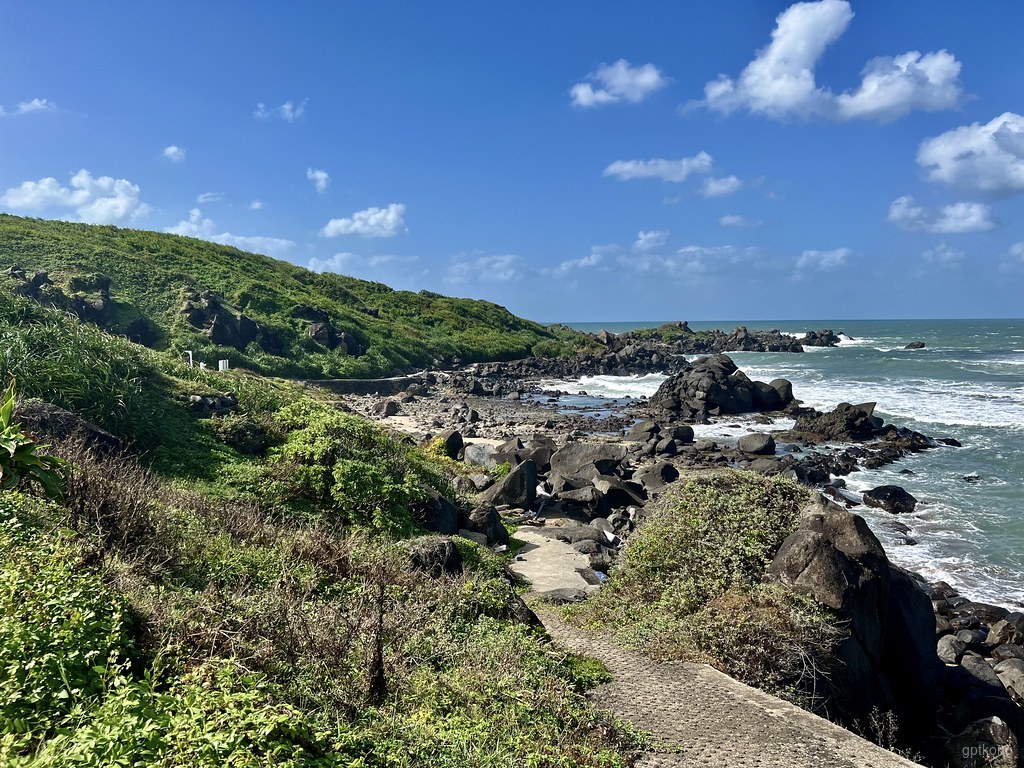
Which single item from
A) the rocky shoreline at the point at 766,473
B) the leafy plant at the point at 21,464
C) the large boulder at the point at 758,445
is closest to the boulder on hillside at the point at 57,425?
the leafy plant at the point at 21,464

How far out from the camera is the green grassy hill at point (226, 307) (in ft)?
137

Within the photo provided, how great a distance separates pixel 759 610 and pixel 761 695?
4.22 feet

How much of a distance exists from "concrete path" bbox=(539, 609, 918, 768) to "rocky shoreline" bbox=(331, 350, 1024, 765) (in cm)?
188

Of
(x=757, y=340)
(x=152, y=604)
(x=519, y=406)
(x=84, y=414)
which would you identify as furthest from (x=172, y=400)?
(x=757, y=340)

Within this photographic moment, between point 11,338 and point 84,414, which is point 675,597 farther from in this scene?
point 11,338

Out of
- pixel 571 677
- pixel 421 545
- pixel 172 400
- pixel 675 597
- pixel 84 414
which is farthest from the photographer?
pixel 172 400

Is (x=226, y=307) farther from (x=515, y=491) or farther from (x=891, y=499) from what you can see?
(x=891, y=499)

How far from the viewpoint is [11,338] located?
1044 cm

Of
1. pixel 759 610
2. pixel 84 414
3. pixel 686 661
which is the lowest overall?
pixel 686 661

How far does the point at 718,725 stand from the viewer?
19.6 feet

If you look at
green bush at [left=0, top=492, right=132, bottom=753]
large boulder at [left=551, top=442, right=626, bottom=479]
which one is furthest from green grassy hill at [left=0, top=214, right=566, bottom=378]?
green bush at [left=0, top=492, right=132, bottom=753]

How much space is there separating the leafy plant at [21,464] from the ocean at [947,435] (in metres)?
18.1

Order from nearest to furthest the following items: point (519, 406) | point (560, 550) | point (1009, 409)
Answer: point (560, 550), point (1009, 409), point (519, 406)

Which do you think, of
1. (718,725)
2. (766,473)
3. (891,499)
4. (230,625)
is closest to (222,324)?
(766,473)
